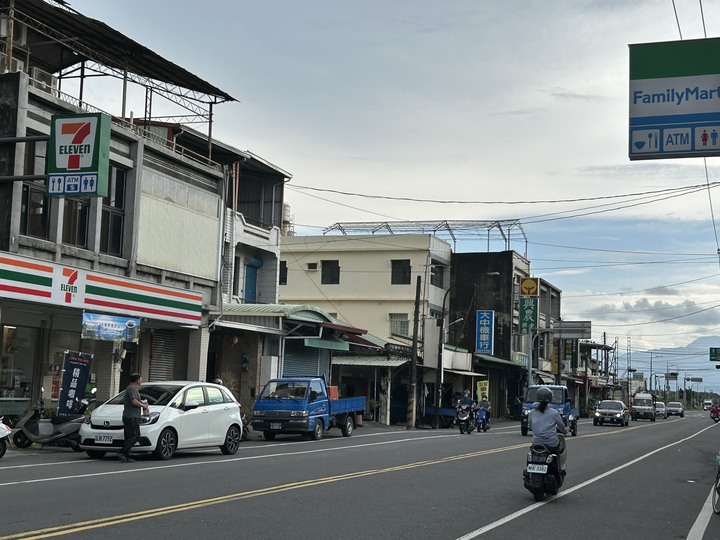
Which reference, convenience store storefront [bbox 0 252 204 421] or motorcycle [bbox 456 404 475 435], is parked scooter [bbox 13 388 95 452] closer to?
convenience store storefront [bbox 0 252 204 421]

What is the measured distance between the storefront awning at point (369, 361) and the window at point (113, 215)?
1860 cm

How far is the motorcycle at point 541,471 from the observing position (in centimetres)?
1322

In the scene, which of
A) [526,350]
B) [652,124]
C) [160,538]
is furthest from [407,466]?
[526,350]

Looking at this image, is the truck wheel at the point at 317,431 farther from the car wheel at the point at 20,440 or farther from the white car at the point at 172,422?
the car wheel at the point at 20,440

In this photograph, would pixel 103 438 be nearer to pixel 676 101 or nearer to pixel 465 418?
pixel 676 101

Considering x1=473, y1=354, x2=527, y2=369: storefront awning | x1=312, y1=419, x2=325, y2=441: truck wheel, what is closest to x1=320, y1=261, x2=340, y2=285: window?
x1=473, y1=354, x2=527, y2=369: storefront awning

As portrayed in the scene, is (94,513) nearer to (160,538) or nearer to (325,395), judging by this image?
(160,538)

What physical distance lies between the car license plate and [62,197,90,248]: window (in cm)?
830

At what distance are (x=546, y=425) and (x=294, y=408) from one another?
14.9 m

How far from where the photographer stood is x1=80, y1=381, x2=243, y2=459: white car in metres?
18.1

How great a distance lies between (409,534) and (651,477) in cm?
1028

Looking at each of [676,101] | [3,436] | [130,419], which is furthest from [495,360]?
[3,436]

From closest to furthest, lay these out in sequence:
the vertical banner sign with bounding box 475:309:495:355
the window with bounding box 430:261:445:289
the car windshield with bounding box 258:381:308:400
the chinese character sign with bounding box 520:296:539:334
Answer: the car windshield with bounding box 258:381:308:400, the vertical banner sign with bounding box 475:309:495:355, the window with bounding box 430:261:445:289, the chinese character sign with bounding box 520:296:539:334

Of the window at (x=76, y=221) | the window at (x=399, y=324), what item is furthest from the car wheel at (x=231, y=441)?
the window at (x=399, y=324)
